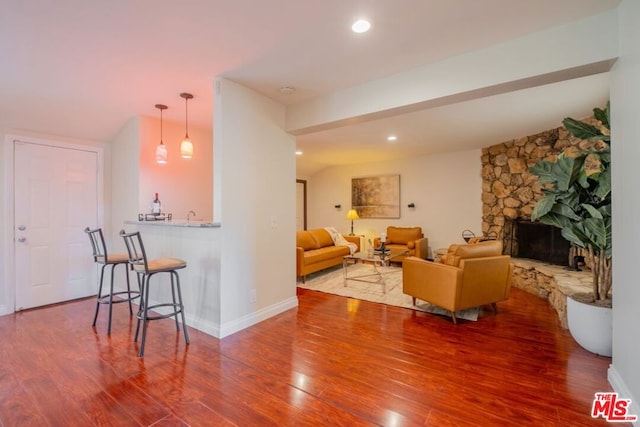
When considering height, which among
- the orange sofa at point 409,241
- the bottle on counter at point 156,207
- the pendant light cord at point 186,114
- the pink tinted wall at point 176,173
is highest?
the pendant light cord at point 186,114

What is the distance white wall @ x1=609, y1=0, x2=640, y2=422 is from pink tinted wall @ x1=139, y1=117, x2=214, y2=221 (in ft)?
13.6

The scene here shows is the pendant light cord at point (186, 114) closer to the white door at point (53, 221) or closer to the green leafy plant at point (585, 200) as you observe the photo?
the white door at point (53, 221)

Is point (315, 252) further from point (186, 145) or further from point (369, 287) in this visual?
point (186, 145)

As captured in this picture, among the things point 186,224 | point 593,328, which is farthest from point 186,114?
point 593,328

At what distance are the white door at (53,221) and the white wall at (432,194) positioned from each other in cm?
545

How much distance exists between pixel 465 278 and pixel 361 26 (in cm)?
255

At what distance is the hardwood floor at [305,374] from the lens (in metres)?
1.74

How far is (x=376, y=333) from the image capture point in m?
2.91

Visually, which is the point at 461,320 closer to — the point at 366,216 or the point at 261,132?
the point at 261,132

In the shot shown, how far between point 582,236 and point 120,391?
3.62 metres

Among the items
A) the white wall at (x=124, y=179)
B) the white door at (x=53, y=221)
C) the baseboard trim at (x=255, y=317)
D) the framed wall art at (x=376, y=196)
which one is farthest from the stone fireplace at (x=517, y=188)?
the white door at (x=53, y=221)

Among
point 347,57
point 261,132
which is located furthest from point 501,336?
point 261,132

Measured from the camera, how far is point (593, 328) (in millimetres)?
2408

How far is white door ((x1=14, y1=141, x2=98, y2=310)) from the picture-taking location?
11.6ft
